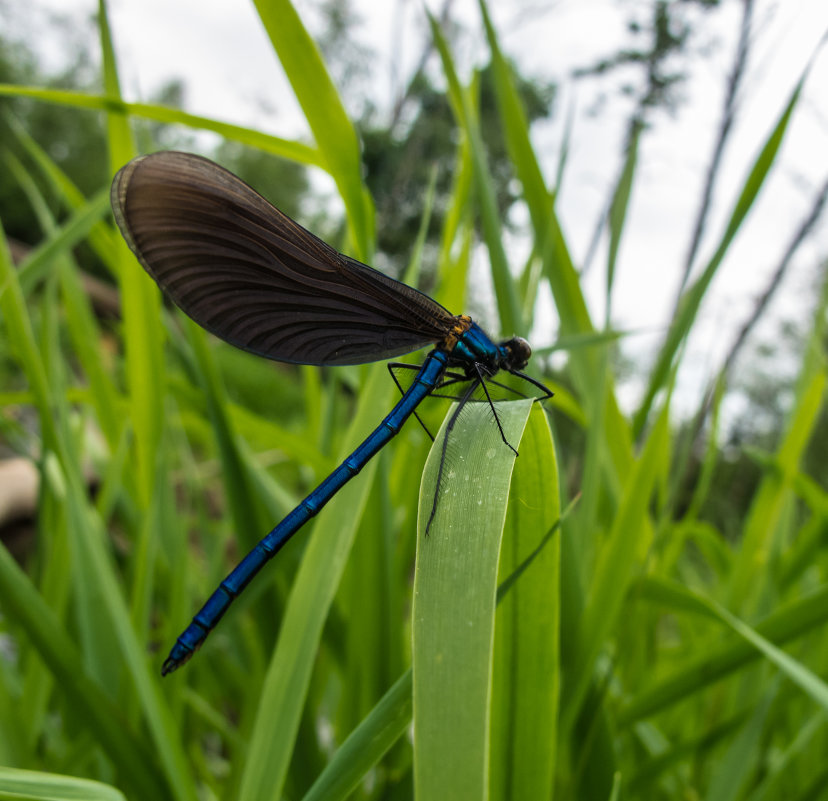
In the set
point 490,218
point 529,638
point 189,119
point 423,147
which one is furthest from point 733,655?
point 423,147

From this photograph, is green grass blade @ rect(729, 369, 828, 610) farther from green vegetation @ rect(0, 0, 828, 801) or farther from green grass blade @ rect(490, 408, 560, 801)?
green grass blade @ rect(490, 408, 560, 801)

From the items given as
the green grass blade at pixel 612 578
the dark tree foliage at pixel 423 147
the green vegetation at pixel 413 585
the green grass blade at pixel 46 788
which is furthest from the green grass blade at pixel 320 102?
the dark tree foliage at pixel 423 147

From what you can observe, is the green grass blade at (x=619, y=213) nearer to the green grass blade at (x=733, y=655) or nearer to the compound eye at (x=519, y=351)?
the compound eye at (x=519, y=351)

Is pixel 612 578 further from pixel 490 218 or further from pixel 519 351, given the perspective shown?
pixel 490 218

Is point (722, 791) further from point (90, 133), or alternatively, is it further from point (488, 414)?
point (90, 133)

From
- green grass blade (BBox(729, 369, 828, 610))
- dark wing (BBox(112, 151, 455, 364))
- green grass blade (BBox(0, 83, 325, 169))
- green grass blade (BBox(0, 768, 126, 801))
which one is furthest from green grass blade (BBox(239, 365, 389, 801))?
green grass blade (BBox(729, 369, 828, 610))
